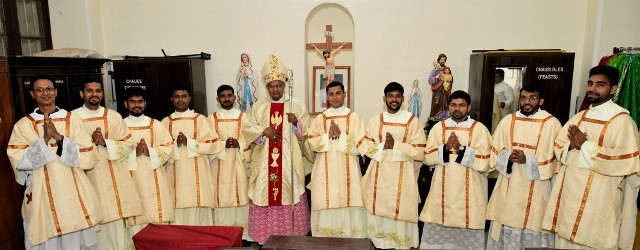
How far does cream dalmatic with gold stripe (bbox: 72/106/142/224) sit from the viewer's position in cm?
414

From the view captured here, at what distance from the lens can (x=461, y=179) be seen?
412 centimetres

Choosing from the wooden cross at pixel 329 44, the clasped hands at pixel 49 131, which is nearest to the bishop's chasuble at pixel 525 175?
the wooden cross at pixel 329 44

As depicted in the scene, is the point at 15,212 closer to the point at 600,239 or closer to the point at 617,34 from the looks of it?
the point at 600,239

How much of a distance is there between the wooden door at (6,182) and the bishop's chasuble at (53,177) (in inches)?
7.2

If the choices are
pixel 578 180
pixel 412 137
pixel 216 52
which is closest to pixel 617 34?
pixel 578 180

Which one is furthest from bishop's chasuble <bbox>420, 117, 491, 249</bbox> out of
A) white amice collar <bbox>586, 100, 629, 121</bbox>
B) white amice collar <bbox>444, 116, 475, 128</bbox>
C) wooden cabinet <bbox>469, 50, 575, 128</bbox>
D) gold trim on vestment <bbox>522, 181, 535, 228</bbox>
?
wooden cabinet <bbox>469, 50, 575, 128</bbox>

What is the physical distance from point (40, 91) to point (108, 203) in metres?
1.30

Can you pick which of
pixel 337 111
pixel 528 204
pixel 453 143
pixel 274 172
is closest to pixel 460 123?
pixel 453 143

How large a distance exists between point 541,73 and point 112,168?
520 centimetres

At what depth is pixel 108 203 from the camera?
4.20 metres

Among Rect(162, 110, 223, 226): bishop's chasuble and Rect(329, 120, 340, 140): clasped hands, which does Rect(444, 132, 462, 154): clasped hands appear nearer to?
Rect(329, 120, 340, 140): clasped hands

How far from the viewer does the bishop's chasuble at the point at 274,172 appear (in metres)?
4.64

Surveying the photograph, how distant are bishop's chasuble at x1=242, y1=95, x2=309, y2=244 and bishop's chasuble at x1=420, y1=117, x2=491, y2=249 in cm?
146

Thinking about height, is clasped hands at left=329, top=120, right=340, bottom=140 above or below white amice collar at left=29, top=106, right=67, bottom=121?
below
